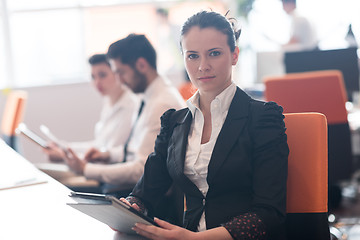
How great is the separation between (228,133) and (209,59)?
0.22 meters

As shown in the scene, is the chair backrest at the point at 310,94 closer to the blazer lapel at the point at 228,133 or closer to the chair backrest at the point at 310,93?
the chair backrest at the point at 310,93

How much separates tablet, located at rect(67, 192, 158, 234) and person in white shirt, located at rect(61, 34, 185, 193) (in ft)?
3.27

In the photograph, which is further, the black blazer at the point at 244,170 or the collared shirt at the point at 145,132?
the collared shirt at the point at 145,132

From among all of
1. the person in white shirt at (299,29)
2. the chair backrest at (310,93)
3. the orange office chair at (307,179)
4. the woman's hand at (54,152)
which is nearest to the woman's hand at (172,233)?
the orange office chair at (307,179)

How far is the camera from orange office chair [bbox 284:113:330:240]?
4.35 feet

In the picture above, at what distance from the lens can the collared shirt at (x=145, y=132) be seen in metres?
2.22

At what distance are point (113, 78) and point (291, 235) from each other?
2.08 m

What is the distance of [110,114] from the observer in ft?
10.2

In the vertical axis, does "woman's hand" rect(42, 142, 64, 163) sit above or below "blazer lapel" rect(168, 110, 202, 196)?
below

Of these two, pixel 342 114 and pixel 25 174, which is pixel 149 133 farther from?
pixel 342 114

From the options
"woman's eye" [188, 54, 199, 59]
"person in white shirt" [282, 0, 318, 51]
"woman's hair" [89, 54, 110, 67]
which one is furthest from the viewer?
"person in white shirt" [282, 0, 318, 51]

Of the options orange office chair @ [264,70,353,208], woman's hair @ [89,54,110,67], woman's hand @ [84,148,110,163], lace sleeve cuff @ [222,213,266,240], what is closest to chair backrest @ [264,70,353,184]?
orange office chair @ [264,70,353,208]

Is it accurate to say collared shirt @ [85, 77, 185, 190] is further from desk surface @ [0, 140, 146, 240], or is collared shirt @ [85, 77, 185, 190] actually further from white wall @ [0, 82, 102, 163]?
white wall @ [0, 82, 102, 163]

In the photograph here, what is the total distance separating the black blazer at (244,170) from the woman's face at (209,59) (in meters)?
0.07
